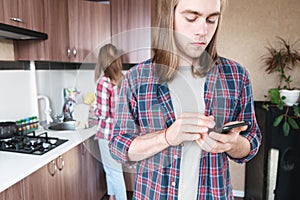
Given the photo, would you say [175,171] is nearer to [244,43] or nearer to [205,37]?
[205,37]

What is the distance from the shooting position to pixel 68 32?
1856 mm

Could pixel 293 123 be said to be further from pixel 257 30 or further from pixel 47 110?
pixel 47 110

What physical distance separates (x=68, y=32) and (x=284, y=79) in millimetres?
1894

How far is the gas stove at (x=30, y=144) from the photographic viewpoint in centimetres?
137

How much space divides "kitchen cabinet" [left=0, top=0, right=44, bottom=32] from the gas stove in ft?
2.36

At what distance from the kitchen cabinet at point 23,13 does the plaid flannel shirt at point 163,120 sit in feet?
3.36

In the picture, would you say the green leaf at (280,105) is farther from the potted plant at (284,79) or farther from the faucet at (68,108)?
the faucet at (68,108)

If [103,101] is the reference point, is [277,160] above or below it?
below

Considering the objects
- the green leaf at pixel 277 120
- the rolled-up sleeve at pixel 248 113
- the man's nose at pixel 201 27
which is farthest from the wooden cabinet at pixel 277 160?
the man's nose at pixel 201 27

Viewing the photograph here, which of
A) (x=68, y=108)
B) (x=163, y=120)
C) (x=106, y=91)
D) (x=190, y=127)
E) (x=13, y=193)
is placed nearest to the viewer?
(x=190, y=127)

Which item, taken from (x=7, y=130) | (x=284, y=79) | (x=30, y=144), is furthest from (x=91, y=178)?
(x=284, y=79)

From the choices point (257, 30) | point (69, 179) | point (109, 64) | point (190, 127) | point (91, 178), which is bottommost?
point (91, 178)

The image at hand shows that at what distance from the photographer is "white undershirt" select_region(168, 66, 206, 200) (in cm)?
57

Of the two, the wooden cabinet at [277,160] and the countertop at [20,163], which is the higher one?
the countertop at [20,163]
